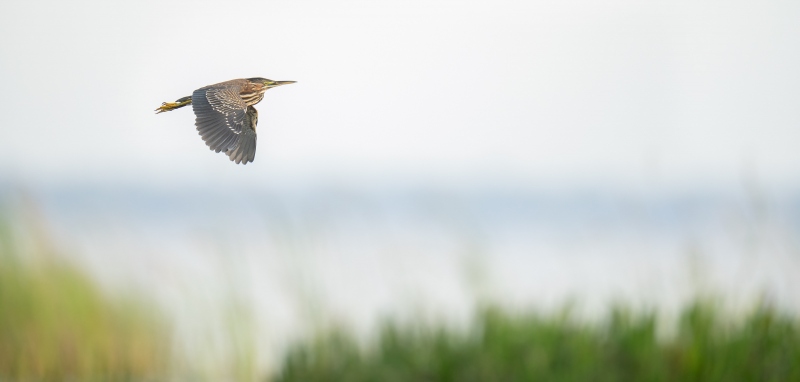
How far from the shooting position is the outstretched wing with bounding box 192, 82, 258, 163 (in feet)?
3.46

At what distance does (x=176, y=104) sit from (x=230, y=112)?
0.32 ft

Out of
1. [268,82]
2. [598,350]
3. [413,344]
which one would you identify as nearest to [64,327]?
[413,344]

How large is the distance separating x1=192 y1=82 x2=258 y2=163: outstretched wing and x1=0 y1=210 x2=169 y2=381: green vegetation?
12.8 ft

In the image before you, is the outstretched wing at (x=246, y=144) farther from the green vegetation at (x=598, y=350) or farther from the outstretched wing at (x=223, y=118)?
the green vegetation at (x=598, y=350)

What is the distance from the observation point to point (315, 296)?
14.1 feet

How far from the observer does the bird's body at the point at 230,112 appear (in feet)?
3.45

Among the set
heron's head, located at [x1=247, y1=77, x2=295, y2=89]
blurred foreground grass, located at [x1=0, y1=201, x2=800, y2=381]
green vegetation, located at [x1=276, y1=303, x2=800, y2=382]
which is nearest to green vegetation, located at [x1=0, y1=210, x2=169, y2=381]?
blurred foreground grass, located at [x1=0, y1=201, x2=800, y2=381]

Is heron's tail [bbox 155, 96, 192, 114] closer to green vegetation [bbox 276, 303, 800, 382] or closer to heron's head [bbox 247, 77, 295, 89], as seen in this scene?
heron's head [bbox 247, 77, 295, 89]

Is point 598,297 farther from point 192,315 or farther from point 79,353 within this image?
point 79,353

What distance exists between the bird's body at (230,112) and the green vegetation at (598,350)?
278 centimetres

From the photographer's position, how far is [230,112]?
1.14m

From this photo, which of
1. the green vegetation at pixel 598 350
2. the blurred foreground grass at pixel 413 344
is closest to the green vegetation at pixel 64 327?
the blurred foreground grass at pixel 413 344

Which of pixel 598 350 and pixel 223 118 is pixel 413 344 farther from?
pixel 223 118

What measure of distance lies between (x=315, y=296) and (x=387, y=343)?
1.29 ft
